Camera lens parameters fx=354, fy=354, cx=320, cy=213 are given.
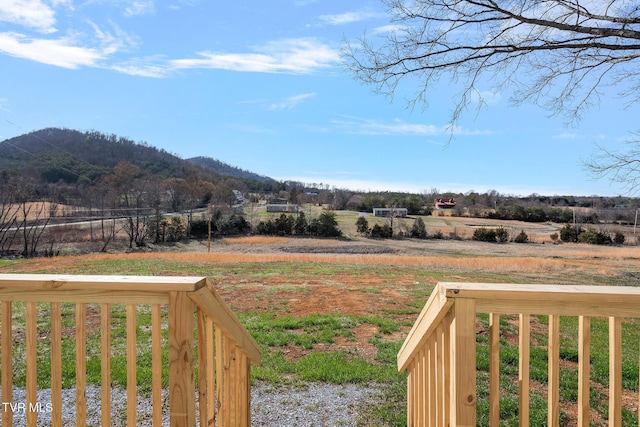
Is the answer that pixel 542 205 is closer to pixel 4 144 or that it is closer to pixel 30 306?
pixel 30 306

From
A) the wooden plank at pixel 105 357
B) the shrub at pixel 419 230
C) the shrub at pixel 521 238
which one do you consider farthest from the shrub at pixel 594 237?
the wooden plank at pixel 105 357

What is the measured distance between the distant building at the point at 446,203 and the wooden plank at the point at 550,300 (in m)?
48.5

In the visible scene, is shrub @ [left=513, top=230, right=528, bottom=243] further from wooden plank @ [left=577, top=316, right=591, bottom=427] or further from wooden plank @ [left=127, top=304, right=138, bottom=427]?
wooden plank @ [left=127, top=304, right=138, bottom=427]

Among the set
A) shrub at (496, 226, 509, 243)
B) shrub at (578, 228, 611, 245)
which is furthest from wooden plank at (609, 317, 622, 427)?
shrub at (578, 228, 611, 245)

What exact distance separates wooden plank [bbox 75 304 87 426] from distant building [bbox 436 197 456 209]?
49044mm

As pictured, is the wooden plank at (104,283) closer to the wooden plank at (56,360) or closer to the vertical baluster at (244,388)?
the wooden plank at (56,360)

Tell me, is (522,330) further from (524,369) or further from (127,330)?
(127,330)

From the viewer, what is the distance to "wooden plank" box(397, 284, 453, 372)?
3.86 feet

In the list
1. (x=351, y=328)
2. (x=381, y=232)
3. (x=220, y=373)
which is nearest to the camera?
(x=220, y=373)

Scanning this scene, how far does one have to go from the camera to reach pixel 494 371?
1194 millimetres

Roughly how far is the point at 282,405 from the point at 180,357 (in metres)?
2.23

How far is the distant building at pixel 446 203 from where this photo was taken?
4781 centimetres

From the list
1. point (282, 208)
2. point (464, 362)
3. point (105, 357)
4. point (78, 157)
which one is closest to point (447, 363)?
point (464, 362)

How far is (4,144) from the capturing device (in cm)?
4725
